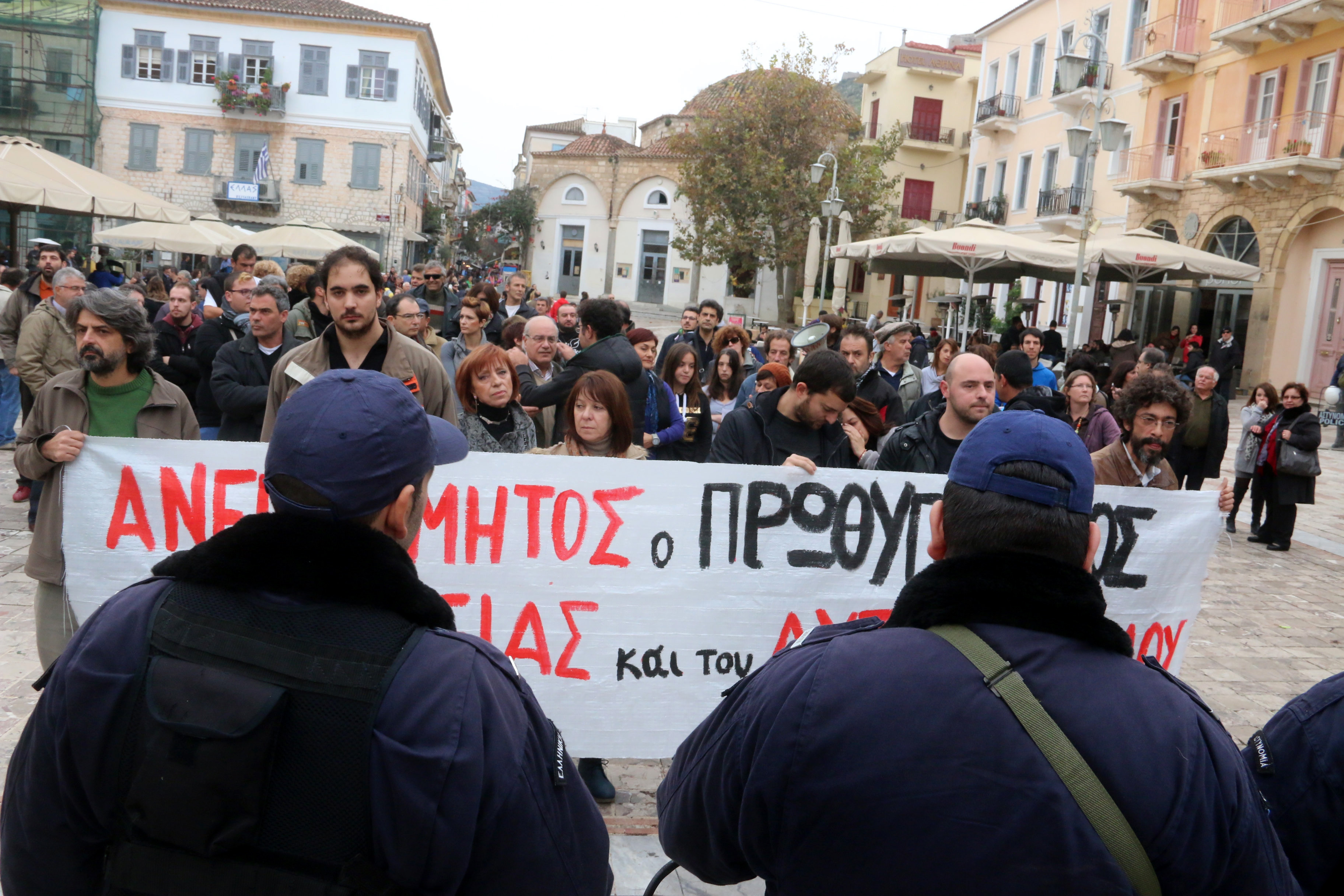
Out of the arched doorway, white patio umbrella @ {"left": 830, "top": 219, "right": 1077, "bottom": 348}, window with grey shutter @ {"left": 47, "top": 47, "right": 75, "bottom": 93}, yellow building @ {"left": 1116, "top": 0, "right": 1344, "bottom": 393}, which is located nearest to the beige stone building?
window with grey shutter @ {"left": 47, "top": 47, "right": 75, "bottom": 93}

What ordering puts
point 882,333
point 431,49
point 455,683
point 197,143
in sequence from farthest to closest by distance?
point 431,49, point 197,143, point 882,333, point 455,683

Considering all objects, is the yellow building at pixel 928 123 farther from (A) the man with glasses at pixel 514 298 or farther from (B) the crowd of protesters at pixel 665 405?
(B) the crowd of protesters at pixel 665 405

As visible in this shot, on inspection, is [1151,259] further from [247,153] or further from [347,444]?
[247,153]

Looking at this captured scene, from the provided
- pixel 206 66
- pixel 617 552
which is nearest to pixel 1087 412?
pixel 617 552

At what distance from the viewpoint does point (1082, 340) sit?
29.8 m

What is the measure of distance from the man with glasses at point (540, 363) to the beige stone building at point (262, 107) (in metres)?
39.0

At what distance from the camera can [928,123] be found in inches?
1882

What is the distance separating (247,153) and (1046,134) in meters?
30.1

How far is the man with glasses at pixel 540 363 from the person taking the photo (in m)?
6.36

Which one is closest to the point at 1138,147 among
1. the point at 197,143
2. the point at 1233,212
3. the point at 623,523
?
the point at 1233,212

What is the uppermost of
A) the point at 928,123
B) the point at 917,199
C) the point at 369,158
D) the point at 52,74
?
the point at 928,123

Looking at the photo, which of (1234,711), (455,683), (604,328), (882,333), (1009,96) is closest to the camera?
(455,683)

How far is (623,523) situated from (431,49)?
49024 mm

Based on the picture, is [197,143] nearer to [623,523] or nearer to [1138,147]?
[1138,147]
